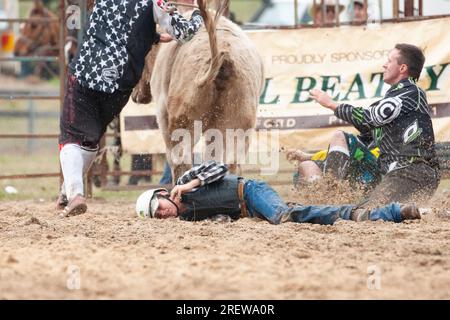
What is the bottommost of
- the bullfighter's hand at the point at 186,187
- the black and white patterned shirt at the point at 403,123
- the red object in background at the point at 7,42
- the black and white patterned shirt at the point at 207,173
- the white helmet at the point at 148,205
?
the red object in background at the point at 7,42

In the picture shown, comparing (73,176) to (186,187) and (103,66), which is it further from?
(186,187)

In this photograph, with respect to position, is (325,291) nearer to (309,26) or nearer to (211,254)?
(211,254)

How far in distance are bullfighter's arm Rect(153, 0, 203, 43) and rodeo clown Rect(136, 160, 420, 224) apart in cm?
93

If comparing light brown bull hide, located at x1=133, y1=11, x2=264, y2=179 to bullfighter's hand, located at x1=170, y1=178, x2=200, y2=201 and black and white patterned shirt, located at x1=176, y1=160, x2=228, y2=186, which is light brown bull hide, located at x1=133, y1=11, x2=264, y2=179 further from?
bullfighter's hand, located at x1=170, y1=178, x2=200, y2=201

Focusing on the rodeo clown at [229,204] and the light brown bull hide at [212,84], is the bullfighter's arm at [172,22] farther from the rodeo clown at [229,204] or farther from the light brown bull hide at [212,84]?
the rodeo clown at [229,204]

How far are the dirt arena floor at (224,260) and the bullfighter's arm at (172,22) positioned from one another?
4.10 feet

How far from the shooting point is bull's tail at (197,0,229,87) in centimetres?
607

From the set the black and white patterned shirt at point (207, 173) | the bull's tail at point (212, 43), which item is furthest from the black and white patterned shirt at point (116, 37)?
the black and white patterned shirt at point (207, 173)

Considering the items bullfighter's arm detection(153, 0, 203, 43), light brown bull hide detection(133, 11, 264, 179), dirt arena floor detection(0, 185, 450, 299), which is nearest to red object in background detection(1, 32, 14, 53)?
light brown bull hide detection(133, 11, 264, 179)

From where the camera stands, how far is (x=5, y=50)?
67.8 feet

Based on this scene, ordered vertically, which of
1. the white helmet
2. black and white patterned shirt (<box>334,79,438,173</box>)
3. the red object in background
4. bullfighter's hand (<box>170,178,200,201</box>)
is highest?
black and white patterned shirt (<box>334,79,438,173</box>)

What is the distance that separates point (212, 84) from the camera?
21.2ft

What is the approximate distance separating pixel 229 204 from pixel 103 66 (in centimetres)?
125

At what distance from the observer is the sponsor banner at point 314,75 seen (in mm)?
8312
